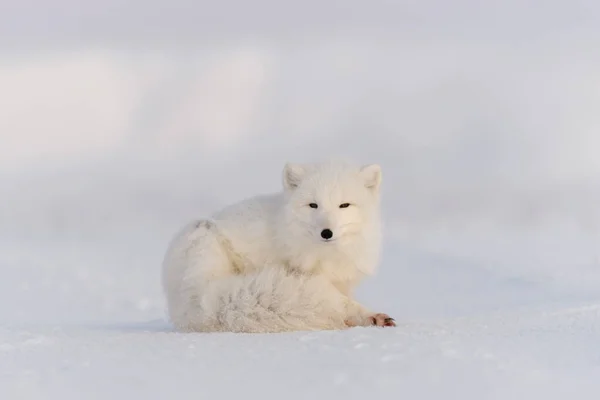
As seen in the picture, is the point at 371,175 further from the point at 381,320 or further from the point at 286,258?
the point at 381,320

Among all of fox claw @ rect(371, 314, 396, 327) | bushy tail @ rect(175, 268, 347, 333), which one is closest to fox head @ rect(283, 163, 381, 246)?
bushy tail @ rect(175, 268, 347, 333)

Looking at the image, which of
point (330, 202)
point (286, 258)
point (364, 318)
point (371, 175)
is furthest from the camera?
point (371, 175)

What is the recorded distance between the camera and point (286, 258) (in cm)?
394

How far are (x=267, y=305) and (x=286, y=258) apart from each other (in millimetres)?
478

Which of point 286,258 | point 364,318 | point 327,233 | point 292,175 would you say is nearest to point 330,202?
point 327,233

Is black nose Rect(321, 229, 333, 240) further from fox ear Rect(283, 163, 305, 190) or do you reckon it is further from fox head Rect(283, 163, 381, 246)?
fox ear Rect(283, 163, 305, 190)

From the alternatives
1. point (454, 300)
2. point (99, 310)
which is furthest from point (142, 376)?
point (99, 310)

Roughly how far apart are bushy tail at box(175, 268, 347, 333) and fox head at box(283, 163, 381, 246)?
0.83 feet

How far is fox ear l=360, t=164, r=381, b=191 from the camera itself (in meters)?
A: 4.03

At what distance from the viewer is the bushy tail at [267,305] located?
3.48 meters

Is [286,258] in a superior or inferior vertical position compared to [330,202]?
inferior

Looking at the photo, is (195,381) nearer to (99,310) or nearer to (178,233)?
(178,233)

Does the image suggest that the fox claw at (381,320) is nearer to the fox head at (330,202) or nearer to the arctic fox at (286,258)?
the arctic fox at (286,258)

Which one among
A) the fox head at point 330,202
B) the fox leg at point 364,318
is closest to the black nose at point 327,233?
the fox head at point 330,202
